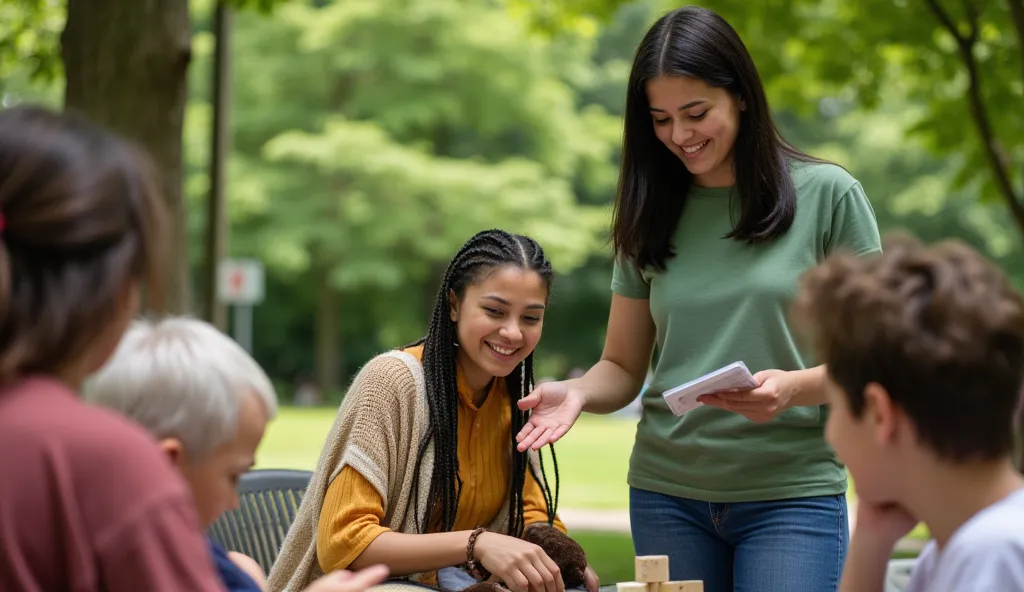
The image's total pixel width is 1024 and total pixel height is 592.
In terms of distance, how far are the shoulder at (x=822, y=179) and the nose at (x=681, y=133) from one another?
271 millimetres

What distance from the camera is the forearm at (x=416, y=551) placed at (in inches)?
107

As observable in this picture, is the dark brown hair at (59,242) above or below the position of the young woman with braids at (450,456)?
above

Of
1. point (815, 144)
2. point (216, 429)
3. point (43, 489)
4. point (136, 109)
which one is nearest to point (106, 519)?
point (43, 489)

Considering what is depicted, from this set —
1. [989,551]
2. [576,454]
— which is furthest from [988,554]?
[576,454]

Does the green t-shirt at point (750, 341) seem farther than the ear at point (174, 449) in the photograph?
Yes

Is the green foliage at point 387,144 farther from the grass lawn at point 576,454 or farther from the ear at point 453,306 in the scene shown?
the ear at point 453,306

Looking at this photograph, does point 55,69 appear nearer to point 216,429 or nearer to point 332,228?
point 216,429

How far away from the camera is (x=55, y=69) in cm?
859

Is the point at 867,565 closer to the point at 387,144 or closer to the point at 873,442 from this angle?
the point at 873,442

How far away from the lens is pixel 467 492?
117 inches

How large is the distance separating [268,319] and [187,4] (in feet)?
85.6

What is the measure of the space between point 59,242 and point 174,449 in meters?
0.42

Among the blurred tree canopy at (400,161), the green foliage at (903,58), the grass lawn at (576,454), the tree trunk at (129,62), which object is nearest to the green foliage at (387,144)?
the blurred tree canopy at (400,161)

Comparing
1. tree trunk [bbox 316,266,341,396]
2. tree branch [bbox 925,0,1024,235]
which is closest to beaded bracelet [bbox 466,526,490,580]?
tree branch [bbox 925,0,1024,235]
